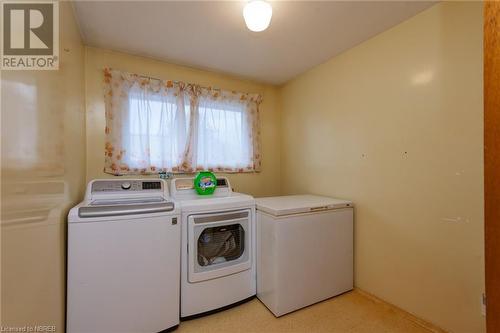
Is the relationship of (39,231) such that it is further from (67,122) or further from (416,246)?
(416,246)

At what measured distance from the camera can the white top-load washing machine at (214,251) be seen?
1.67m

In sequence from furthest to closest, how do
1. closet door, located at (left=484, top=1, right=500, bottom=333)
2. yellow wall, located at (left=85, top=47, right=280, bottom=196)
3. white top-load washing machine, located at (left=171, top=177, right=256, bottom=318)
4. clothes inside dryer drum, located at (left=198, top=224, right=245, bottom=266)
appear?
yellow wall, located at (left=85, top=47, right=280, bottom=196) → clothes inside dryer drum, located at (left=198, top=224, right=245, bottom=266) → white top-load washing machine, located at (left=171, top=177, right=256, bottom=318) → closet door, located at (left=484, top=1, right=500, bottom=333)

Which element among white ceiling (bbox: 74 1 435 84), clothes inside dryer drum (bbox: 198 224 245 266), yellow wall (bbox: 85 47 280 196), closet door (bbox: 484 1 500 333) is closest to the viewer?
closet door (bbox: 484 1 500 333)

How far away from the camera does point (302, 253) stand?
180 centimetres

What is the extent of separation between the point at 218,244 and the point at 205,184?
1.92ft

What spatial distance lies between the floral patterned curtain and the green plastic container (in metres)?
0.37

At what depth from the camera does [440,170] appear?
1.52m

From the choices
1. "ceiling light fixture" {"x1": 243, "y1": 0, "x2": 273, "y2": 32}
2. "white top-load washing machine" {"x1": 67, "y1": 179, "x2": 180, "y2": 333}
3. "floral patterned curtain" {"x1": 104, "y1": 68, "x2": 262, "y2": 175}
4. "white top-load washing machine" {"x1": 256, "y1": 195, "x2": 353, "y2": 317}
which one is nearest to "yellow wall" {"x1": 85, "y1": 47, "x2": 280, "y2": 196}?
"floral patterned curtain" {"x1": 104, "y1": 68, "x2": 262, "y2": 175}

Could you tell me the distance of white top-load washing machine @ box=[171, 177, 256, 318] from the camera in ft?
5.49

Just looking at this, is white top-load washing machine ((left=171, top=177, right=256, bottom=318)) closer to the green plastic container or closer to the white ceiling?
the green plastic container

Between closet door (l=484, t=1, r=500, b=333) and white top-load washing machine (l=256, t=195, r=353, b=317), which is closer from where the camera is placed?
closet door (l=484, t=1, r=500, b=333)

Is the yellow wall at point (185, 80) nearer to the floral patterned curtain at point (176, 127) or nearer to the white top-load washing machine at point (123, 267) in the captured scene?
the floral patterned curtain at point (176, 127)

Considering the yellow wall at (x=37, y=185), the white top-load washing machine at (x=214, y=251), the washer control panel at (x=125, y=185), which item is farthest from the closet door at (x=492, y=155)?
the washer control panel at (x=125, y=185)

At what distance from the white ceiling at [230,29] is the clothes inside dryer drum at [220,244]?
1.70 m
